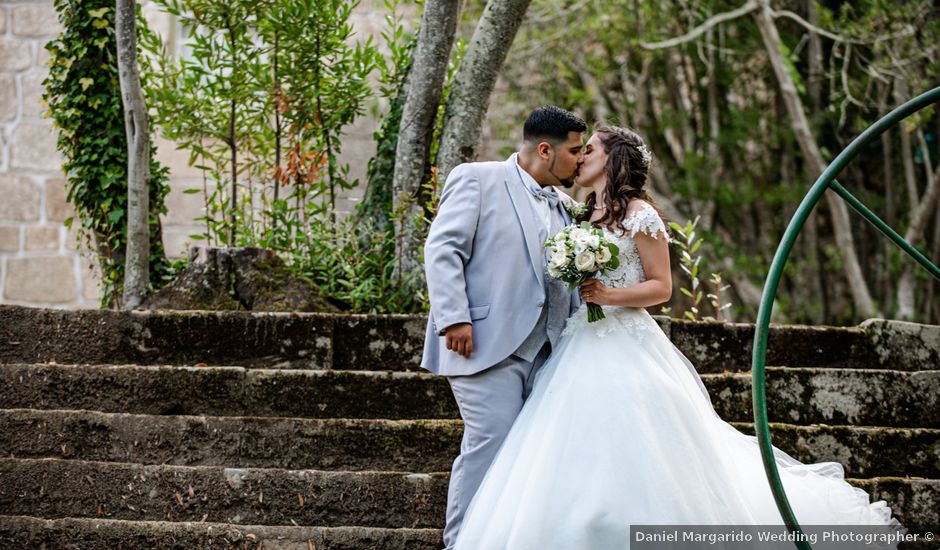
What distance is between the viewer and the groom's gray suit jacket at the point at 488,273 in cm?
376

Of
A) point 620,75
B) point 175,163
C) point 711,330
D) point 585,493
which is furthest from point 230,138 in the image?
point 620,75

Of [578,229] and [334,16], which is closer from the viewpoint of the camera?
[578,229]

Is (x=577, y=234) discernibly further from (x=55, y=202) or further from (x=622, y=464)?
(x=55, y=202)

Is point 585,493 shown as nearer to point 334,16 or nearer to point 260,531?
point 260,531

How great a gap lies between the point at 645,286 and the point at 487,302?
2.10 feet

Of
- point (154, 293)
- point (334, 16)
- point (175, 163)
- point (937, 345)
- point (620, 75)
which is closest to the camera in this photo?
point (937, 345)

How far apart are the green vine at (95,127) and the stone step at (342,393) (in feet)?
5.83

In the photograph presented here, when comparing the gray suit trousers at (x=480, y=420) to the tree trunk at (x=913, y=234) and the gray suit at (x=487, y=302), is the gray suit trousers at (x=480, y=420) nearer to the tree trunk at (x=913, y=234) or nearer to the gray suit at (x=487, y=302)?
the gray suit at (x=487, y=302)

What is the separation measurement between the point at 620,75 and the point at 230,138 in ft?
21.1

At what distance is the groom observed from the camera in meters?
3.72

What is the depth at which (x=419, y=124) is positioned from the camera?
21.1 ft

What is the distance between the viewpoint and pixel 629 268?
13.1ft

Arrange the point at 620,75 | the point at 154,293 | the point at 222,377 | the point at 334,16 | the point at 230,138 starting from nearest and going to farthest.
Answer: the point at 222,377 < the point at 154,293 < the point at 334,16 < the point at 230,138 < the point at 620,75

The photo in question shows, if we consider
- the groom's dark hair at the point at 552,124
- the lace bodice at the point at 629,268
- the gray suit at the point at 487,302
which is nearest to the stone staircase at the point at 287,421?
the gray suit at the point at 487,302
